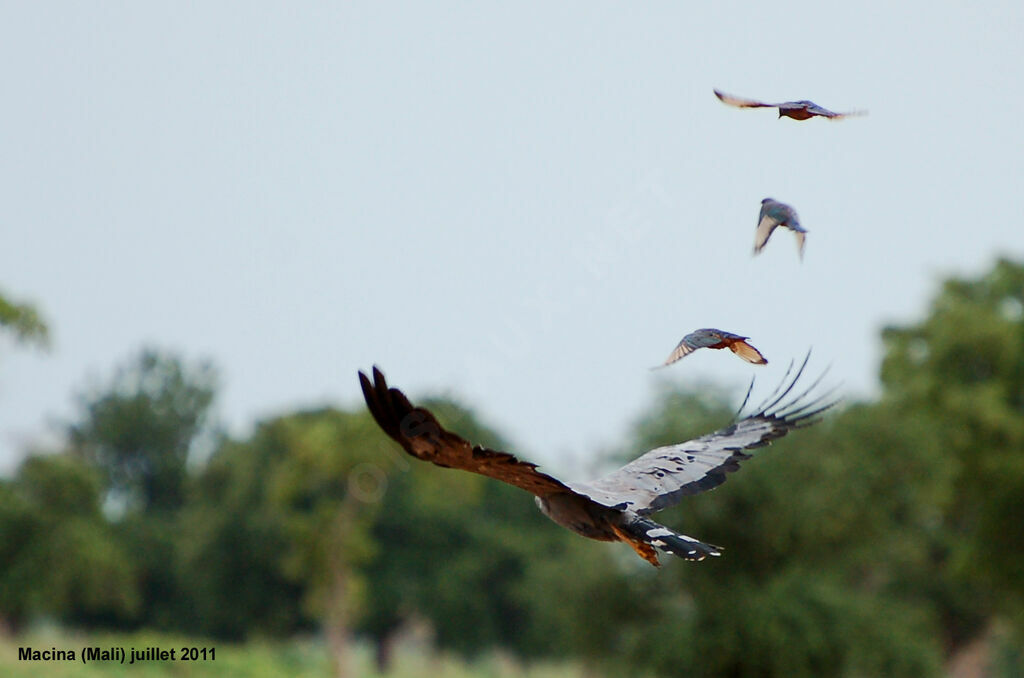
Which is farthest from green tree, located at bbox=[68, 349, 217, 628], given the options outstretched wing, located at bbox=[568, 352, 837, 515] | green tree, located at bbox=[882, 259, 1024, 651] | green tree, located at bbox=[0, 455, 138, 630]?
outstretched wing, located at bbox=[568, 352, 837, 515]

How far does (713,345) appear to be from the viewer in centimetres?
608

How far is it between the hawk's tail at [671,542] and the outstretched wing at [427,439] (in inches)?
26.4

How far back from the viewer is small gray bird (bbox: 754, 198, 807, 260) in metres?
6.18

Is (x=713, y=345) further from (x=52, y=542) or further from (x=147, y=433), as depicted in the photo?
(x=147, y=433)

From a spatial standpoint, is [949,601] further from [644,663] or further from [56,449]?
[56,449]

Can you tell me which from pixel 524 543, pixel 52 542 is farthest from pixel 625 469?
pixel 524 543

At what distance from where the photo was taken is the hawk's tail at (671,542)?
521 centimetres

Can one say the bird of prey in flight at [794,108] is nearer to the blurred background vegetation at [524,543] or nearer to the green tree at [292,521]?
the blurred background vegetation at [524,543]

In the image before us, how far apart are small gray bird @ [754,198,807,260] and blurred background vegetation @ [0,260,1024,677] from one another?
9094 mm

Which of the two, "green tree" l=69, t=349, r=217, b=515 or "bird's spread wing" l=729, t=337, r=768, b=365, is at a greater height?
"green tree" l=69, t=349, r=217, b=515

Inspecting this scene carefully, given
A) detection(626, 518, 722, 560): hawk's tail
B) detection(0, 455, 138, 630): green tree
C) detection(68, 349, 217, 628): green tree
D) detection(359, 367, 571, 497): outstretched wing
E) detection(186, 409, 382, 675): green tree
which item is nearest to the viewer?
detection(359, 367, 571, 497): outstretched wing

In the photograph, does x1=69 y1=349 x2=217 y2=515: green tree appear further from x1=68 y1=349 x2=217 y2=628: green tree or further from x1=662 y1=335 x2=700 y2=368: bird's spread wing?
x1=662 y1=335 x2=700 y2=368: bird's spread wing

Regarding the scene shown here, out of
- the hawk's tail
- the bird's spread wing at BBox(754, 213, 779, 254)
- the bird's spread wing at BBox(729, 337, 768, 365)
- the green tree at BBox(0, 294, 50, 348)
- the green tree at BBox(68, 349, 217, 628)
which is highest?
the green tree at BBox(68, 349, 217, 628)

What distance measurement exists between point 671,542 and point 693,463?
1.28m
